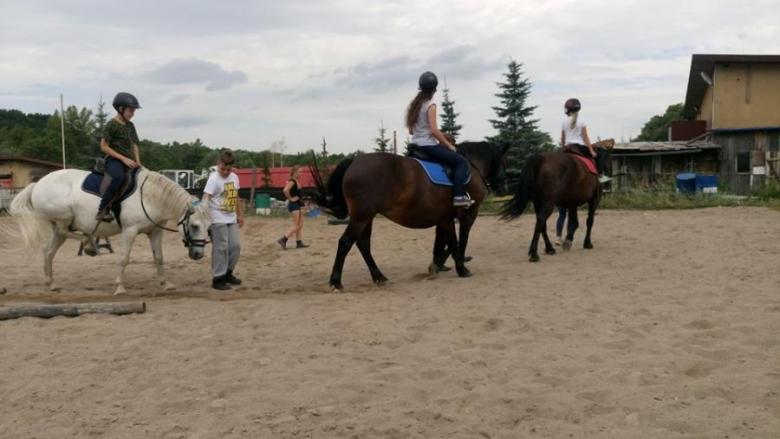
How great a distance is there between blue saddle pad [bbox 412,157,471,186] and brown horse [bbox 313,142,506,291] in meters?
0.07

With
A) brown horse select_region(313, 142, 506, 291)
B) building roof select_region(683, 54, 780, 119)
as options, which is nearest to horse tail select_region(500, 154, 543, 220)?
brown horse select_region(313, 142, 506, 291)

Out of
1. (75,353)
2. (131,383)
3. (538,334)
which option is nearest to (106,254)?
(75,353)

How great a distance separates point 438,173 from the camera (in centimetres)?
869

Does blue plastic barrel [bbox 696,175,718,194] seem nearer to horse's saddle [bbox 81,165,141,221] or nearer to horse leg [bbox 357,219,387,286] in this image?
horse leg [bbox 357,219,387,286]

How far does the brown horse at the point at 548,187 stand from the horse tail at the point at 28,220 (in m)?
6.78

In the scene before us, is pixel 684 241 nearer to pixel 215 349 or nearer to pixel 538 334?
pixel 538 334

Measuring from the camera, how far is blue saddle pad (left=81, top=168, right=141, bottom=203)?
8320 mm

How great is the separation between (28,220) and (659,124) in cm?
6660

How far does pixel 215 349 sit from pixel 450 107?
26129 mm

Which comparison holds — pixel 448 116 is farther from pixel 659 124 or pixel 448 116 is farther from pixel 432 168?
pixel 659 124

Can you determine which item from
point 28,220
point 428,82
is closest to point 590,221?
point 428,82

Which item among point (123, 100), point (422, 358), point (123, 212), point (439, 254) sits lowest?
point (422, 358)

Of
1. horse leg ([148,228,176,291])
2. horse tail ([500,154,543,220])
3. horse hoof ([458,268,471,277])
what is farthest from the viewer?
horse tail ([500,154,543,220])

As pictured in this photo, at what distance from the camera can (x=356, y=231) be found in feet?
26.8
